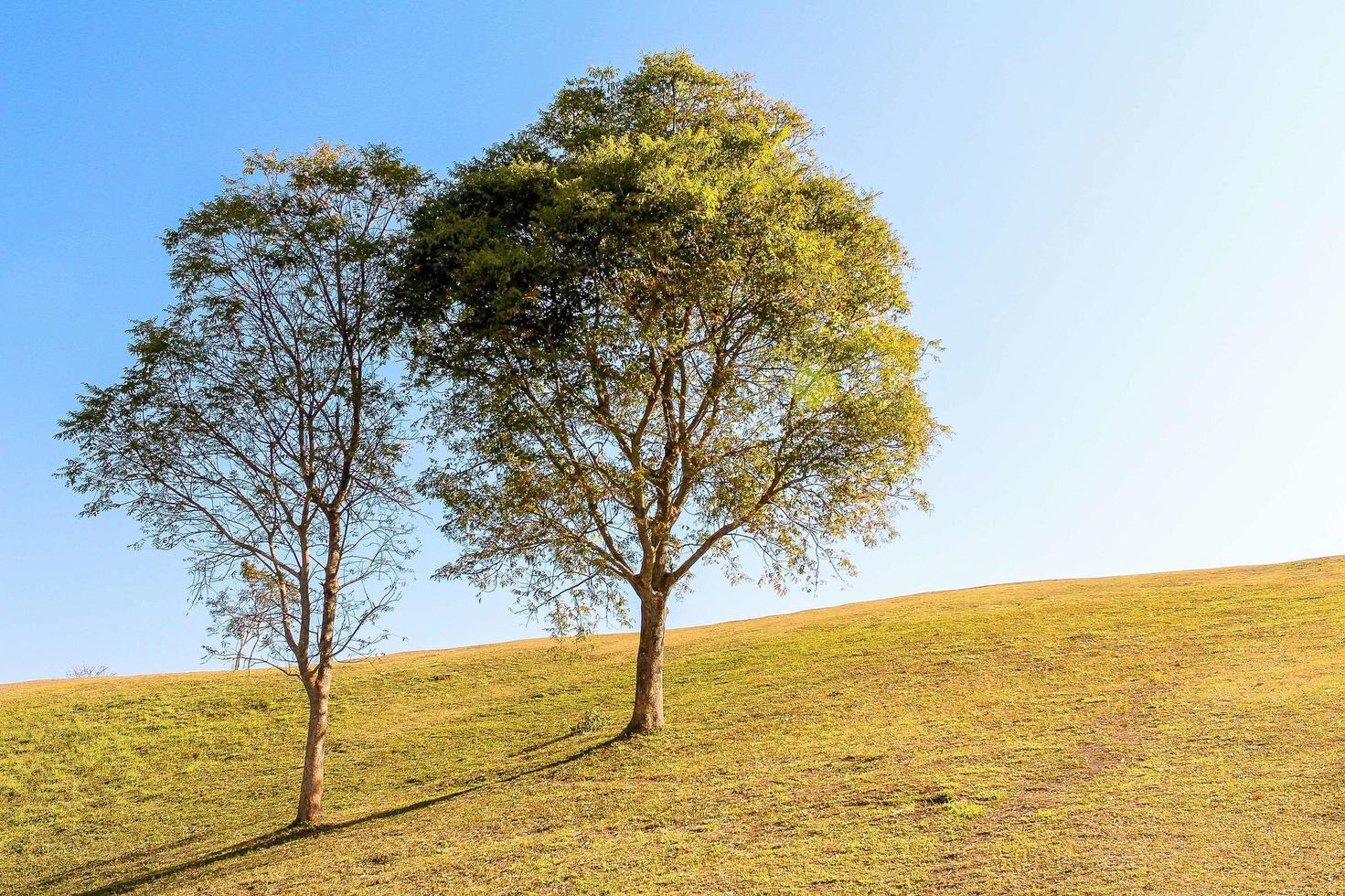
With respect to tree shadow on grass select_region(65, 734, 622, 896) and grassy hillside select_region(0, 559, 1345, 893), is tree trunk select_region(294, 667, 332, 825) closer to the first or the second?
tree shadow on grass select_region(65, 734, 622, 896)

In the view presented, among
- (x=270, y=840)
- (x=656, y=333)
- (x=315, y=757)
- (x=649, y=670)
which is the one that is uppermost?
(x=656, y=333)

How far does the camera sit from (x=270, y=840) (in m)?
24.5

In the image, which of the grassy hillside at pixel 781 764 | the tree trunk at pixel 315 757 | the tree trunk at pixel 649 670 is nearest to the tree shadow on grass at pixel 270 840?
the grassy hillside at pixel 781 764

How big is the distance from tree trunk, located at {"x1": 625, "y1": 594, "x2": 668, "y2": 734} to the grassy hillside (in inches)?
40.9

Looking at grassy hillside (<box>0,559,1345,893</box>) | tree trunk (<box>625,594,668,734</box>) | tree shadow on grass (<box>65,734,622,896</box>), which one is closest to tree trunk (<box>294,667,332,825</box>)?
tree shadow on grass (<box>65,734,622,896</box>)

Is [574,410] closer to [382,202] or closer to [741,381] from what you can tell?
[741,381]

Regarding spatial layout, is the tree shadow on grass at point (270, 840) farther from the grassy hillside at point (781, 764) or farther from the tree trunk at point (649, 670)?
the tree trunk at point (649, 670)

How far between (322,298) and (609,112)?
10.9 m

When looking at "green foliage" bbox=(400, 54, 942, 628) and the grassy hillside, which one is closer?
the grassy hillside

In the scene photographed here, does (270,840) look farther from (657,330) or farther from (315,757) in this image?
(657,330)

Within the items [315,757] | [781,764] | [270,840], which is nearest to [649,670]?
Answer: [781,764]

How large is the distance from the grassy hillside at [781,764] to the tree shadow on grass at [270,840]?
12cm

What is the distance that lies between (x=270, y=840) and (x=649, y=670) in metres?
11.3

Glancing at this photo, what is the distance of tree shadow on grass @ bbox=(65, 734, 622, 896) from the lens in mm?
23234
